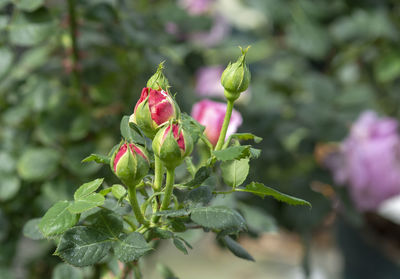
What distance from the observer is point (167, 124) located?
0.59ft

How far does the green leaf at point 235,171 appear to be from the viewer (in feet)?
0.69

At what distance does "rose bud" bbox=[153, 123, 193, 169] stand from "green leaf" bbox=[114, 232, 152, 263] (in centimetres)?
3

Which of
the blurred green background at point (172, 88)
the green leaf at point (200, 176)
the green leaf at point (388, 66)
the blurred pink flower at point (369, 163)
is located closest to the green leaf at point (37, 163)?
the blurred green background at point (172, 88)

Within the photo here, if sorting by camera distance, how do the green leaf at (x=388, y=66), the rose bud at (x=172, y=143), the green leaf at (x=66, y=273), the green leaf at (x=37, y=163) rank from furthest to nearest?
the green leaf at (x=388, y=66), the green leaf at (x=37, y=163), the green leaf at (x=66, y=273), the rose bud at (x=172, y=143)

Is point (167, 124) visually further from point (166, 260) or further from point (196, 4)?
point (166, 260)

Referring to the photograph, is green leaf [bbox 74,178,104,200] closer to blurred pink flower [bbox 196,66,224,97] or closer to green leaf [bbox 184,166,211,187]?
green leaf [bbox 184,166,211,187]

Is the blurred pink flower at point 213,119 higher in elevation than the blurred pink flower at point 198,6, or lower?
lower

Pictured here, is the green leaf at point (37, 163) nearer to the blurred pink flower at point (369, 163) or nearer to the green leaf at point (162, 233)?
the green leaf at point (162, 233)

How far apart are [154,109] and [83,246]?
0.06 m

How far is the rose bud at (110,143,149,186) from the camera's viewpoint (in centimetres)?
18

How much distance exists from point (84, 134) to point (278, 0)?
336 mm

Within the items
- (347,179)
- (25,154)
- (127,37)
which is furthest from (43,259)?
(347,179)

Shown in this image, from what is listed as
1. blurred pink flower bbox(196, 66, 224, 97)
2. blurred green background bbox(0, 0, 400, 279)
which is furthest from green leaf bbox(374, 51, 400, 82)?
blurred pink flower bbox(196, 66, 224, 97)

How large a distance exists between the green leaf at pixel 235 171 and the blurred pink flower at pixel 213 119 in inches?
2.2
